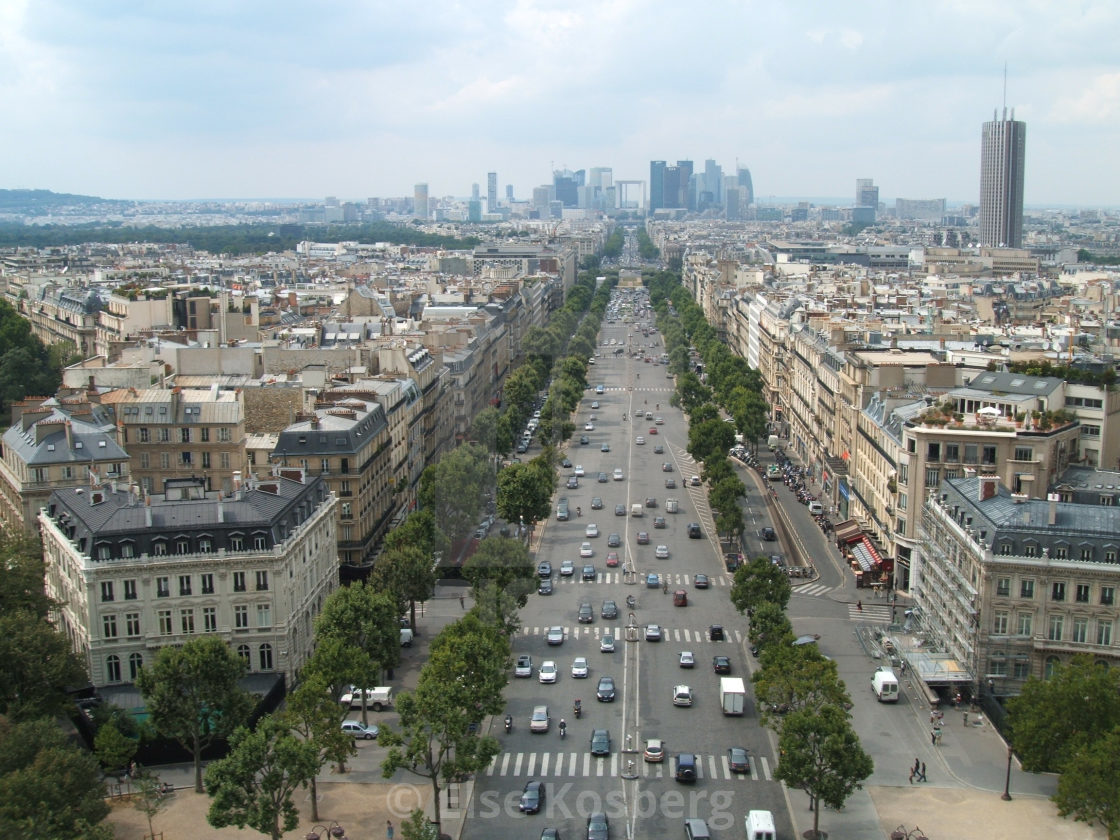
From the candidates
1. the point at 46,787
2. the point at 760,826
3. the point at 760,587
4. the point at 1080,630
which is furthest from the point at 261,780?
the point at 1080,630

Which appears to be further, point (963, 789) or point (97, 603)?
point (97, 603)

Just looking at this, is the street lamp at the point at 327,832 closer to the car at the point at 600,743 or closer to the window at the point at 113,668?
the car at the point at 600,743

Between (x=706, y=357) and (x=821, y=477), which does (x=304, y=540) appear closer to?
(x=821, y=477)

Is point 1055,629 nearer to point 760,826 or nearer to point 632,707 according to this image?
point 760,826

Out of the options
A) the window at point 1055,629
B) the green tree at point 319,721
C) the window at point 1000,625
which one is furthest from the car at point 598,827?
the window at point 1055,629

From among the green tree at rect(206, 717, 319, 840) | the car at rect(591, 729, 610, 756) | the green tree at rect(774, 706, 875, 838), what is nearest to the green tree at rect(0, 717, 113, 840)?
the green tree at rect(206, 717, 319, 840)

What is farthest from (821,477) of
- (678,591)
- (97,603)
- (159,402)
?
(97,603)
